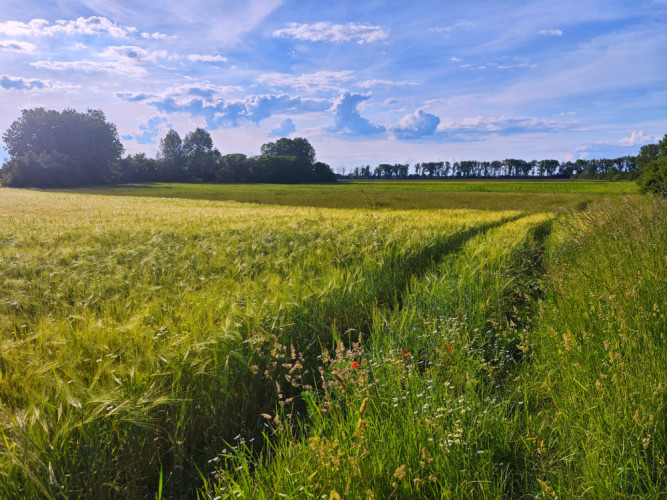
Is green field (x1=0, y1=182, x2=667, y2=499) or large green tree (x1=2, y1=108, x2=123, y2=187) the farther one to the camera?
large green tree (x1=2, y1=108, x2=123, y2=187)

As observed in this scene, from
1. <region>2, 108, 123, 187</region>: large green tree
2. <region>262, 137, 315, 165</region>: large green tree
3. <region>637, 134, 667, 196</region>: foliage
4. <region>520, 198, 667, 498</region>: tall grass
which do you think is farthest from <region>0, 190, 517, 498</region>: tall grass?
<region>262, 137, 315, 165</region>: large green tree

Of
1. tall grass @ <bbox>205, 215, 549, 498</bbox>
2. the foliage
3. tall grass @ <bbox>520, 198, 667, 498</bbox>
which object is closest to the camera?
tall grass @ <bbox>205, 215, 549, 498</bbox>

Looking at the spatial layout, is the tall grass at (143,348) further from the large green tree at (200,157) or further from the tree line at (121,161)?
the large green tree at (200,157)

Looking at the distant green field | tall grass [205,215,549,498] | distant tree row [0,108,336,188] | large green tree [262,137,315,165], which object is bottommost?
tall grass [205,215,549,498]

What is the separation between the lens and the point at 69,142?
73000 millimetres

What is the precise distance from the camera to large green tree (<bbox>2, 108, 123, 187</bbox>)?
6838 centimetres

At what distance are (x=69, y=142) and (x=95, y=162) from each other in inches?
296

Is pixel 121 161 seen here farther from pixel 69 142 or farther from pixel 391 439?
pixel 391 439

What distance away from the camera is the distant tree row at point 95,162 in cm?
6191

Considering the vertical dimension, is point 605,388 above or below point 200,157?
below

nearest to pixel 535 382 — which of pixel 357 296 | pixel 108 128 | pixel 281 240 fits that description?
pixel 357 296

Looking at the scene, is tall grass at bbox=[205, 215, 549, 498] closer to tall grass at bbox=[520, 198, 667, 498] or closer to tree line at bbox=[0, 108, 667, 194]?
tall grass at bbox=[520, 198, 667, 498]

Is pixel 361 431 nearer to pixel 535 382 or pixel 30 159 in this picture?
pixel 535 382

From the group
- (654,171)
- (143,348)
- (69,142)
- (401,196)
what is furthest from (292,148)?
(143,348)
